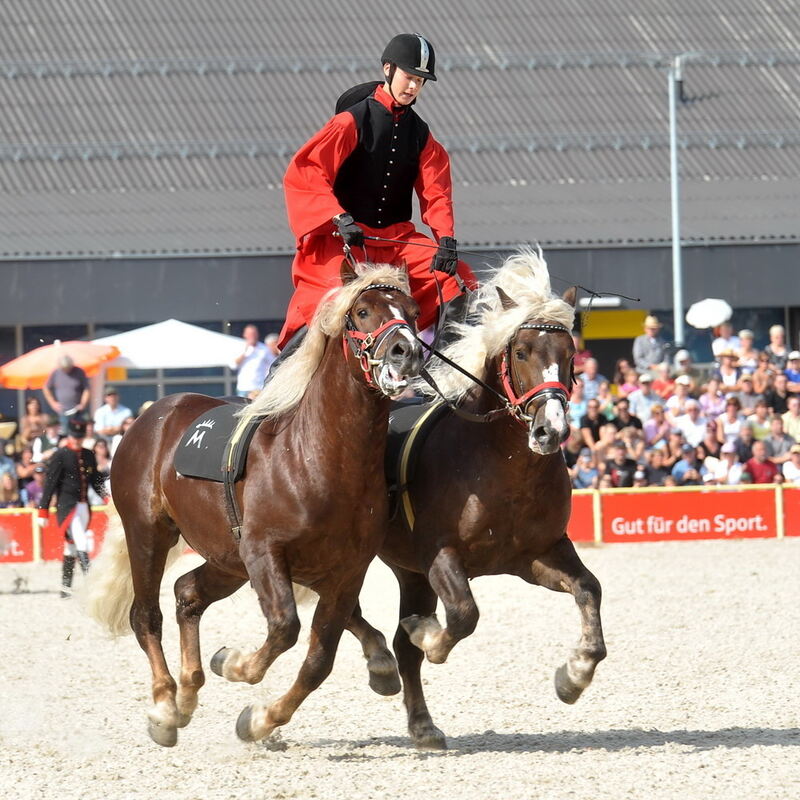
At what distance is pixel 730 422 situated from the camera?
16.4 metres

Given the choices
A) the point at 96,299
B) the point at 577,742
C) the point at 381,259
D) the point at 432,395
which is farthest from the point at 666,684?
the point at 96,299

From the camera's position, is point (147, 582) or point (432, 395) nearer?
point (432, 395)

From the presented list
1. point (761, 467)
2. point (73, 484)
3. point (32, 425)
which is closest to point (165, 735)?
point (73, 484)

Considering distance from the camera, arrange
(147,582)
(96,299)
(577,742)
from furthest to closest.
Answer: (96,299) → (147,582) → (577,742)

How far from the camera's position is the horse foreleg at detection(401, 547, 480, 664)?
238 inches

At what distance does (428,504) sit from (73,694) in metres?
2.98

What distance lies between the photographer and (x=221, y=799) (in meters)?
5.68

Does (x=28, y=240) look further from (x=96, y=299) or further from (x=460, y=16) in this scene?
(x=460, y=16)

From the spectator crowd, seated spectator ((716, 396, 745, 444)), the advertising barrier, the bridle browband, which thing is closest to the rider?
the bridle browband

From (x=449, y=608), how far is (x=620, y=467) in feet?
32.8

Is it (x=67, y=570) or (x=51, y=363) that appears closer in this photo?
(x=67, y=570)


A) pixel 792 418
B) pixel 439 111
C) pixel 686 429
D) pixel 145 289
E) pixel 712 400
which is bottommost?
pixel 686 429

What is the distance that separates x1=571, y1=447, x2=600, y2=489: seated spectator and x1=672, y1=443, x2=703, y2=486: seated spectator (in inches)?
33.1

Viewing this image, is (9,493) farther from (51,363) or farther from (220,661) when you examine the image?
(220,661)
